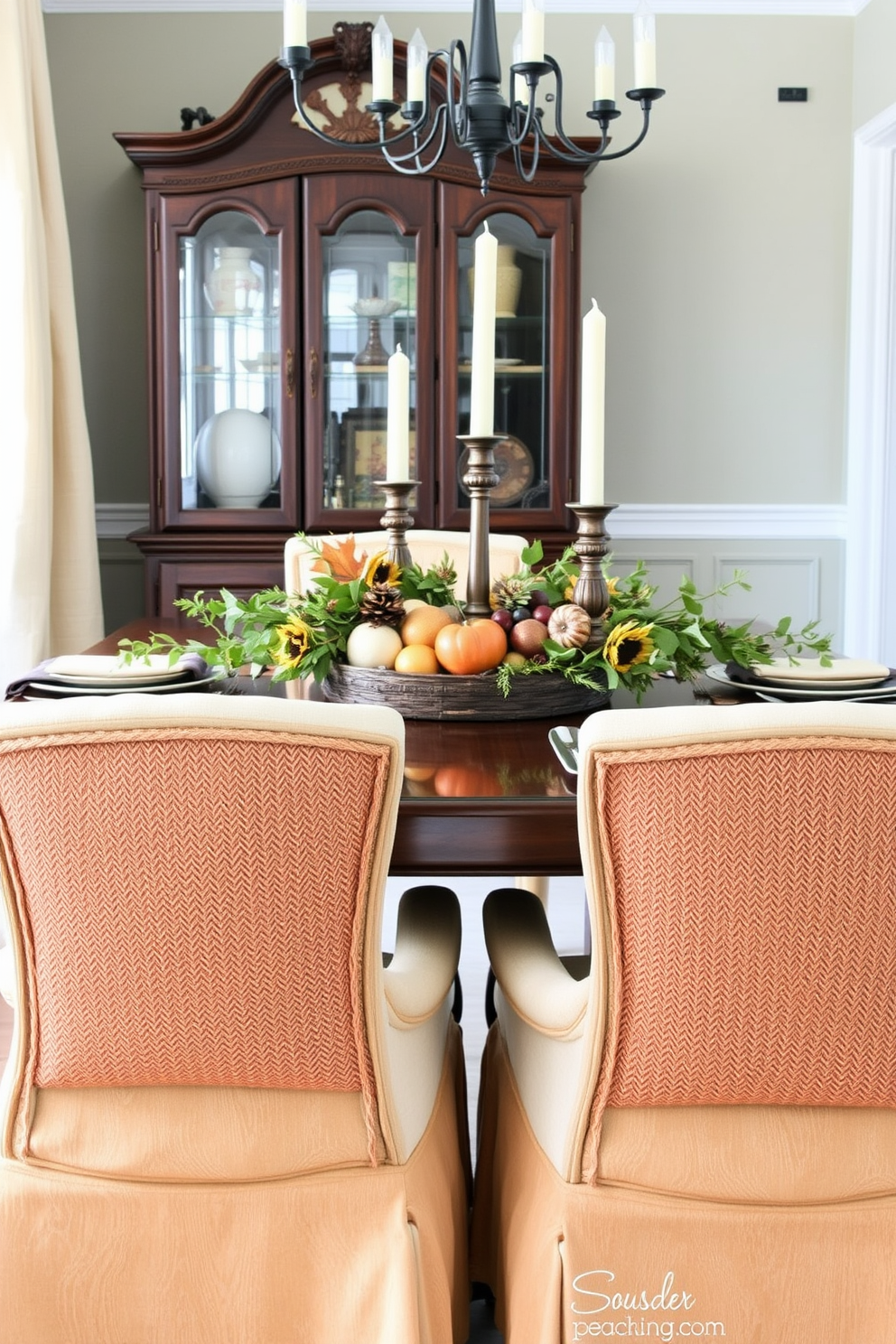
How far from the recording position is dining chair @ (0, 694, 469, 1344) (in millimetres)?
959

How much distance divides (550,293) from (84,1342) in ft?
9.29

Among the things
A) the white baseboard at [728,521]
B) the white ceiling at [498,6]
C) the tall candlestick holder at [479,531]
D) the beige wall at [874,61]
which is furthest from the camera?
the white baseboard at [728,521]

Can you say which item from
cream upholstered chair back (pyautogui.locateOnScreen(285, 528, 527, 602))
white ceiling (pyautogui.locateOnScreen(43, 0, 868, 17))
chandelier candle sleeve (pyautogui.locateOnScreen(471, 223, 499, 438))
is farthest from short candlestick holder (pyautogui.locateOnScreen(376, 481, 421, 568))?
white ceiling (pyautogui.locateOnScreen(43, 0, 868, 17))

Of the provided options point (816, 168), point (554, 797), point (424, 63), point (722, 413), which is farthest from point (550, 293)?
point (554, 797)

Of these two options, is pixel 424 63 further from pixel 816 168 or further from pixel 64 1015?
pixel 816 168

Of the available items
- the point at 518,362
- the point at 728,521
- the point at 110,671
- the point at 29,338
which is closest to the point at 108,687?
the point at 110,671

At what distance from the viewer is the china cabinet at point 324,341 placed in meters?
3.28

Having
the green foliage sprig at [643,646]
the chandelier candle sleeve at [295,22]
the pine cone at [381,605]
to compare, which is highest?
the chandelier candle sleeve at [295,22]

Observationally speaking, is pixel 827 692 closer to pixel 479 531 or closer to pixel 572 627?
pixel 572 627

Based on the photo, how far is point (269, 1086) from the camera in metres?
1.08

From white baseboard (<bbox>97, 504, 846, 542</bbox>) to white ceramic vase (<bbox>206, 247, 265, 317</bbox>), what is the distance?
1237 millimetres

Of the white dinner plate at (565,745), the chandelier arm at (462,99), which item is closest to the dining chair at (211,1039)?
the white dinner plate at (565,745)

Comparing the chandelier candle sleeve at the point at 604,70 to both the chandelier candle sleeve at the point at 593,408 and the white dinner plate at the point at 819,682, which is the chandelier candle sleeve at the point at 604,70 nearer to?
the chandelier candle sleeve at the point at 593,408

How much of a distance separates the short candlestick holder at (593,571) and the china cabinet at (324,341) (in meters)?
1.86
